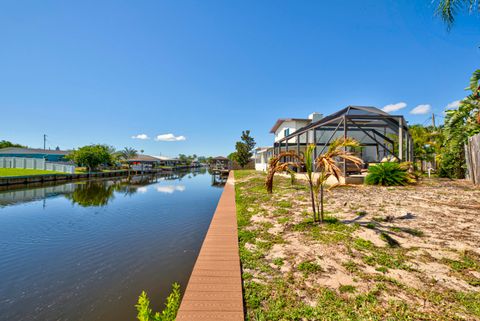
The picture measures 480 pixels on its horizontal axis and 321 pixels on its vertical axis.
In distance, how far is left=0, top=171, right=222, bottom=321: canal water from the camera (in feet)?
12.4

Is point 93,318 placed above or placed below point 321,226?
below

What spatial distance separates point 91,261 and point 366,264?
254 inches

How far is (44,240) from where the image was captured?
275 inches

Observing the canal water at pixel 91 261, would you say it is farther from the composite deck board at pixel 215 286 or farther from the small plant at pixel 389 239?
the small plant at pixel 389 239

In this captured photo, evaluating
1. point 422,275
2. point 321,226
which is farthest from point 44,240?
point 422,275

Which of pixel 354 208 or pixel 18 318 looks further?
pixel 354 208

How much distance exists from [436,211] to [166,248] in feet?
25.5

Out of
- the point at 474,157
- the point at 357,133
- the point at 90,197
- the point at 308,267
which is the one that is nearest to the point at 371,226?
the point at 308,267

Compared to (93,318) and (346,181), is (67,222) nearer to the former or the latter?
(93,318)

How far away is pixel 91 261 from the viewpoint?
544cm

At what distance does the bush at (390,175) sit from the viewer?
32.9 feet

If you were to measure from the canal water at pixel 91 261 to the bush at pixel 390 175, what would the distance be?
338 inches

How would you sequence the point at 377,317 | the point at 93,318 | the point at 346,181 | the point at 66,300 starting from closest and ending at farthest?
the point at 377,317, the point at 93,318, the point at 66,300, the point at 346,181

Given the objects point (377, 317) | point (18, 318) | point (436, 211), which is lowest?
point (18, 318)
